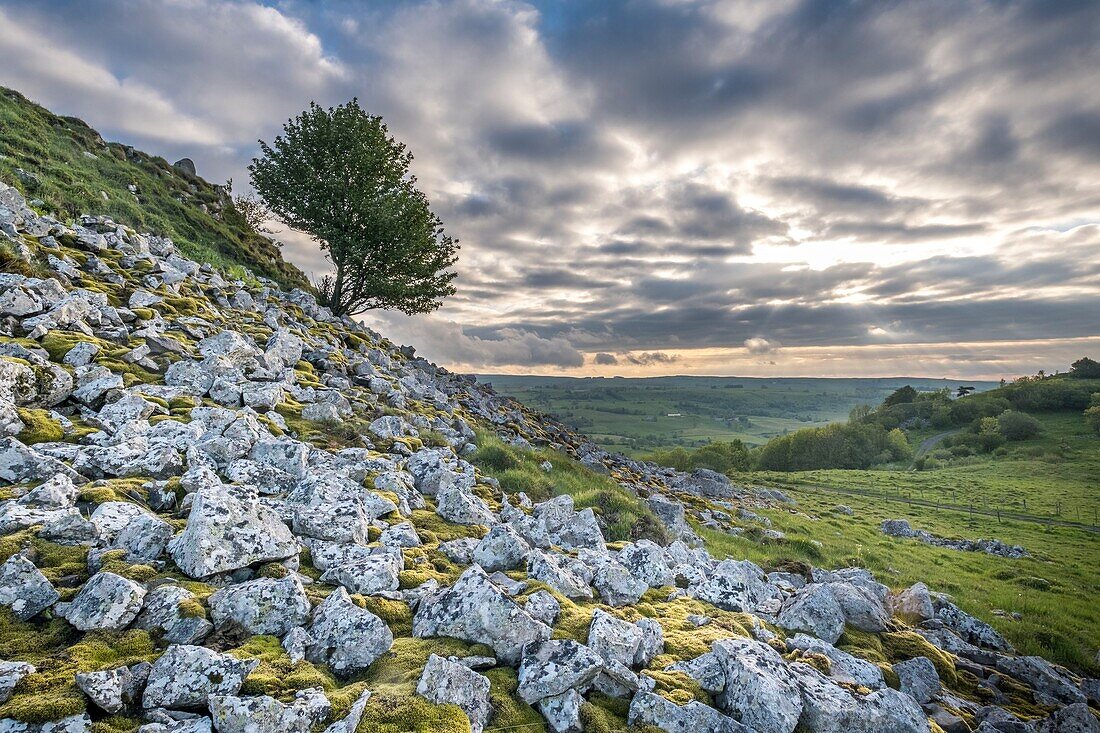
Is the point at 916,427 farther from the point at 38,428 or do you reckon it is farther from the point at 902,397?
the point at 38,428

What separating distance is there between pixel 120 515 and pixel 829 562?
27.9 m

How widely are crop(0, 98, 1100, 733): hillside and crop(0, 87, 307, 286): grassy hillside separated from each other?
6837 millimetres

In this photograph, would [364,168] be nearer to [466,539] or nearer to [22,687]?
[466,539]

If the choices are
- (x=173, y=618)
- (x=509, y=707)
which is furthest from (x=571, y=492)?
(x=173, y=618)

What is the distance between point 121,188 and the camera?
2739cm

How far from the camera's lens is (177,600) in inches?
198

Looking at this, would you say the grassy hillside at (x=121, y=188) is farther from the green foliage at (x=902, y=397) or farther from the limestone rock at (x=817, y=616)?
the green foliage at (x=902, y=397)

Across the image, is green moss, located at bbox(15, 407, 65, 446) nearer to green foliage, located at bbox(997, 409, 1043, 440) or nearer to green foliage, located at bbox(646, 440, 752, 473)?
green foliage, located at bbox(646, 440, 752, 473)

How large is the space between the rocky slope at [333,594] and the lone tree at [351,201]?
16402 mm

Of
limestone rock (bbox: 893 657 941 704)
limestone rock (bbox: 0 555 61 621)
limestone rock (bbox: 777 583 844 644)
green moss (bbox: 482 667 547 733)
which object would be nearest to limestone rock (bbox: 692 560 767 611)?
limestone rock (bbox: 777 583 844 644)

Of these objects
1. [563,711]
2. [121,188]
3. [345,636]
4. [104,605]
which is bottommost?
[563,711]

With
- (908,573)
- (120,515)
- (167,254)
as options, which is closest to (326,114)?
(167,254)

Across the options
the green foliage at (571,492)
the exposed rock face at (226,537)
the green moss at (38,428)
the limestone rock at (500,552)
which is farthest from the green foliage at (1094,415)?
the green moss at (38,428)

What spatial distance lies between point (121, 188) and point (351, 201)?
40.8 feet
